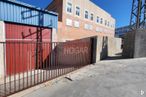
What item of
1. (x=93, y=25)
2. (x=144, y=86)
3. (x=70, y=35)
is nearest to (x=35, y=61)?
(x=144, y=86)

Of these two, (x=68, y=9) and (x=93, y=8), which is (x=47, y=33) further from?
(x=93, y=8)

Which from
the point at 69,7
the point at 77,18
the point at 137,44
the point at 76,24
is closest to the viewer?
the point at 137,44

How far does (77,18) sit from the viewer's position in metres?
23.1

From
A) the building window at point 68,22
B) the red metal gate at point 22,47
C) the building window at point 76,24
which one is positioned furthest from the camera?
the building window at point 76,24

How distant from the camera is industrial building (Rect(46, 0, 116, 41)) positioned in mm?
19828

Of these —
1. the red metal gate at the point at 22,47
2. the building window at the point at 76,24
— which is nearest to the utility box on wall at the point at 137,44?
the red metal gate at the point at 22,47

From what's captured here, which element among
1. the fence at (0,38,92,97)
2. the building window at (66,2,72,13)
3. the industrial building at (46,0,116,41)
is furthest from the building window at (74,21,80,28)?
the fence at (0,38,92,97)

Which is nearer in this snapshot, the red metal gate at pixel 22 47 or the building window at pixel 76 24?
the red metal gate at pixel 22 47

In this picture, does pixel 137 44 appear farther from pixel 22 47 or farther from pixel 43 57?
pixel 22 47

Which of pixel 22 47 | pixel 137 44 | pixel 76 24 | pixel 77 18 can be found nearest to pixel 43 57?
pixel 22 47

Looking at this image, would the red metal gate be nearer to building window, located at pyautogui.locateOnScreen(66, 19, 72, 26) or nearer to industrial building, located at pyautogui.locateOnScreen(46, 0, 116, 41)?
industrial building, located at pyautogui.locateOnScreen(46, 0, 116, 41)

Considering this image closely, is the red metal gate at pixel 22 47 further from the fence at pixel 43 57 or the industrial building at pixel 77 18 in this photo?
the industrial building at pixel 77 18

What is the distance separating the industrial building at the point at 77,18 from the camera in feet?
65.1

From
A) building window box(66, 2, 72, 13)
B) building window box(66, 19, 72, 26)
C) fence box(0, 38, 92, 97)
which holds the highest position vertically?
building window box(66, 2, 72, 13)
